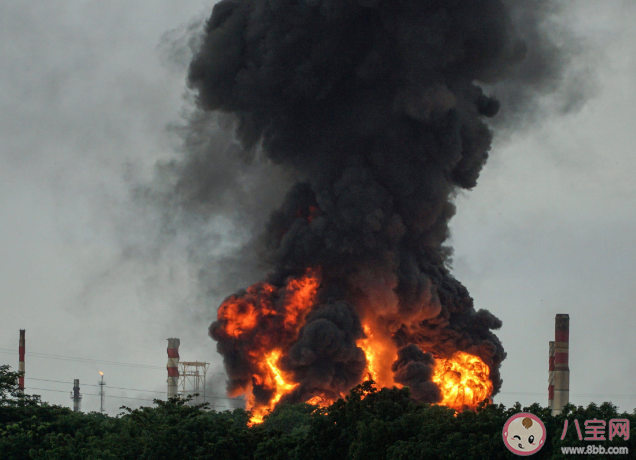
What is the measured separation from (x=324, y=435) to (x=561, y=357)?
→ 3300 centimetres

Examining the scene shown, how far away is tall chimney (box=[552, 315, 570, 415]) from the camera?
69000 mm

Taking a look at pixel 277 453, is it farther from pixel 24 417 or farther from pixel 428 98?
pixel 428 98

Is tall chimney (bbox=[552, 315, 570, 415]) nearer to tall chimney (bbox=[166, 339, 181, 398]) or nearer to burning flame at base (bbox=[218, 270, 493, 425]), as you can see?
burning flame at base (bbox=[218, 270, 493, 425])

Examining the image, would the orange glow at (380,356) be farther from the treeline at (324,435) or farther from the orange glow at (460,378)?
the treeline at (324,435)

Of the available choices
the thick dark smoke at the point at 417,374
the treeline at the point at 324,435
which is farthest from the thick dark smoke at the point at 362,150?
the treeline at the point at 324,435

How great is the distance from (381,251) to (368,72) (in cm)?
1174

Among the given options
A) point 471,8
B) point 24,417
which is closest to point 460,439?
point 24,417

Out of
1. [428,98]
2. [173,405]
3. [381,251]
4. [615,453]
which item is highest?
[428,98]

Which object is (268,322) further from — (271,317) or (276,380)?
(276,380)

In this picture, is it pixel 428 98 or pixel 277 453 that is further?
pixel 428 98

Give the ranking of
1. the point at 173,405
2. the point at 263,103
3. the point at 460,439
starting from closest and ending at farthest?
the point at 460,439
the point at 173,405
the point at 263,103

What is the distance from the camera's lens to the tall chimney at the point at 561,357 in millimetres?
69000

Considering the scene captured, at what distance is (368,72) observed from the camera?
233ft

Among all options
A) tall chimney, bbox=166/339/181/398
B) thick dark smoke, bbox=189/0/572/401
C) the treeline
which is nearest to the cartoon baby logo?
the treeline
